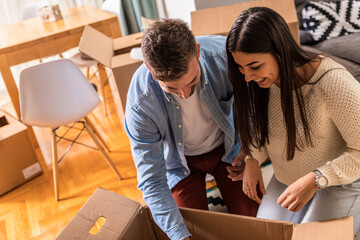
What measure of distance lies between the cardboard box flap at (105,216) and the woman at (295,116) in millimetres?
454

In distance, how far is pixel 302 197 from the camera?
1205 millimetres

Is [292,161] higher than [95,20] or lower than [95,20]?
lower

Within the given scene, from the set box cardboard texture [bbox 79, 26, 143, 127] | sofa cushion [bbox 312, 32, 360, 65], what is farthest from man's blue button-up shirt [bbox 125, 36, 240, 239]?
sofa cushion [bbox 312, 32, 360, 65]

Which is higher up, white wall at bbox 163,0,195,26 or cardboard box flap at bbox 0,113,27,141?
white wall at bbox 163,0,195,26

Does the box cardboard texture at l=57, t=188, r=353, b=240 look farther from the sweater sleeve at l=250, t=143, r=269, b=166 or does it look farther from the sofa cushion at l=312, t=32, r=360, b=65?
the sofa cushion at l=312, t=32, r=360, b=65

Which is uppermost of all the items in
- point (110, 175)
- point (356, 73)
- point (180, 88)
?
point (180, 88)

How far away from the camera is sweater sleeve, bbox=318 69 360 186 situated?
1160mm

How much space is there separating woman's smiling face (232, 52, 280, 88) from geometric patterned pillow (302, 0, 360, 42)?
64.9 inches

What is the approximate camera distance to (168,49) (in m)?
1.17

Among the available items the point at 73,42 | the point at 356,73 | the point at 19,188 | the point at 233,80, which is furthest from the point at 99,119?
the point at 233,80

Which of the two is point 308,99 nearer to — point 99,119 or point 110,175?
point 110,175

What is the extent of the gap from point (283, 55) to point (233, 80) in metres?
0.21

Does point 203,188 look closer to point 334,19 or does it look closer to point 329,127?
point 329,127

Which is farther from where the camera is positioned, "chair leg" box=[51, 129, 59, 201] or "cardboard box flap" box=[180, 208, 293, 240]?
"chair leg" box=[51, 129, 59, 201]
